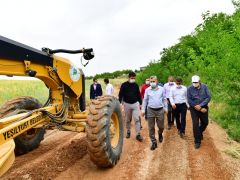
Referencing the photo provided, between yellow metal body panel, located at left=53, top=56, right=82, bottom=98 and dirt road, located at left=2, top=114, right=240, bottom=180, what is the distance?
1.50 m

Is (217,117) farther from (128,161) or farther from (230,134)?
(128,161)

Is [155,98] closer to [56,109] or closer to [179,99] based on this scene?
[179,99]

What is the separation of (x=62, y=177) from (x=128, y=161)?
1.68m

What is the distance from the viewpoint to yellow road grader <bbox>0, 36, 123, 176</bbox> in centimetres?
628

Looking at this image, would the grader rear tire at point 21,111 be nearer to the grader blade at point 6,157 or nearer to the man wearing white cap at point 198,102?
the grader blade at point 6,157

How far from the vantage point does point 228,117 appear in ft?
48.1

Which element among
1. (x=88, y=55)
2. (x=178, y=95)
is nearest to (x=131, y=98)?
(x=178, y=95)

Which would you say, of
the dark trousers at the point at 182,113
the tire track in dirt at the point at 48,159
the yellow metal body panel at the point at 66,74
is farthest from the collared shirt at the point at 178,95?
the yellow metal body panel at the point at 66,74

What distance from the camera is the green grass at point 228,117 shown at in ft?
39.8

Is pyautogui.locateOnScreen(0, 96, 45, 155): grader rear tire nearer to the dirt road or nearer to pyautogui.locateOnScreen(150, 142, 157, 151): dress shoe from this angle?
the dirt road

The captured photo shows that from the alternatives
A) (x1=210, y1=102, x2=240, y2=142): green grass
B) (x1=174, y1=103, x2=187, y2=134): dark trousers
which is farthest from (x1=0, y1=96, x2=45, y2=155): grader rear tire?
(x1=210, y1=102, x2=240, y2=142): green grass

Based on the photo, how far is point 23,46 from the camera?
6559 millimetres

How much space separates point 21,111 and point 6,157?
3.24m

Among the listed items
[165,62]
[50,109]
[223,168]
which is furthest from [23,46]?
[165,62]
